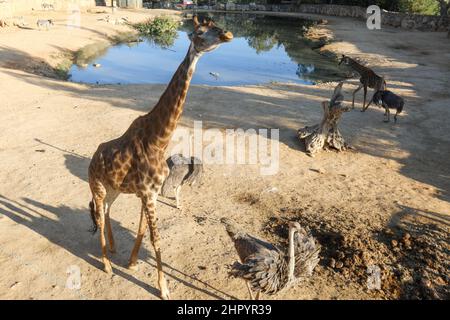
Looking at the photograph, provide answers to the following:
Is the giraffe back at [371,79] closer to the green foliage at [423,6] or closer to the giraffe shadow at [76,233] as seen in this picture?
the giraffe shadow at [76,233]

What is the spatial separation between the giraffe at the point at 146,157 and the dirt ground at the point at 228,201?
1163 millimetres

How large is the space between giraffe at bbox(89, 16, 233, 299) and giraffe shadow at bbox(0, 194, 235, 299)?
25.6 inches

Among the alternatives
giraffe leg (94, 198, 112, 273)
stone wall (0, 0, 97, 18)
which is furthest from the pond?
giraffe leg (94, 198, 112, 273)

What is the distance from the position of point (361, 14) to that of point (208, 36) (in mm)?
56126

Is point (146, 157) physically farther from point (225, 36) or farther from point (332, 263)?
point (332, 263)

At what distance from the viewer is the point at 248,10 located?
6800cm

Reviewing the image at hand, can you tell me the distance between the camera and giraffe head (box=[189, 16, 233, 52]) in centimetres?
383

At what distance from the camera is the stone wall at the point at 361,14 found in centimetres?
3844

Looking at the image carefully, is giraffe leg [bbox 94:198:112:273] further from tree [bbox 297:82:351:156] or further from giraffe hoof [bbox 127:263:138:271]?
tree [bbox 297:82:351:156]

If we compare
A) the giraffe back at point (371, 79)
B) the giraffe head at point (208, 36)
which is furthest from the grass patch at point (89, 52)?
the giraffe head at point (208, 36)
